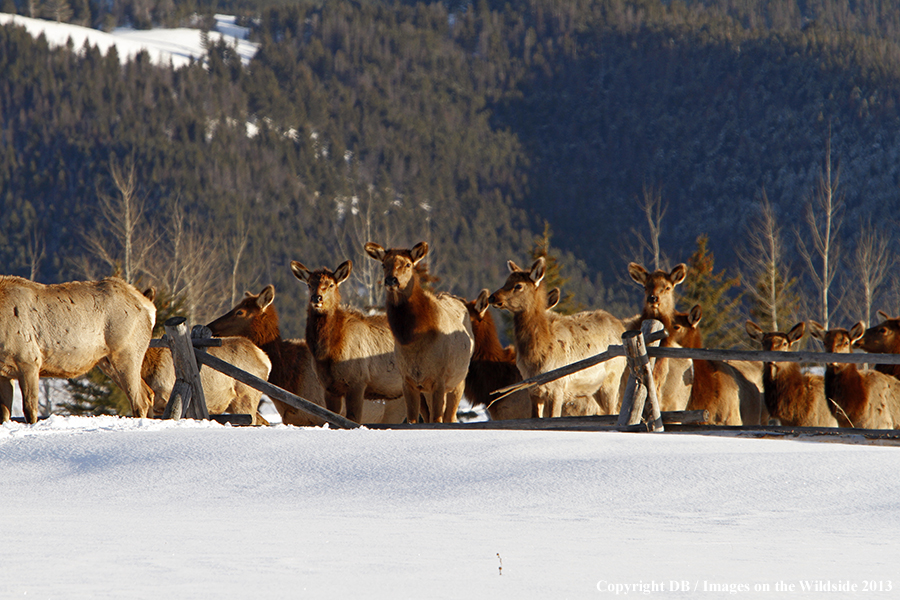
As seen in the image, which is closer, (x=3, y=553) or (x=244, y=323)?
(x=3, y=553)

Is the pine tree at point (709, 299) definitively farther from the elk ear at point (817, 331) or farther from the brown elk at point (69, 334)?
the brown elk at point (69, 334)

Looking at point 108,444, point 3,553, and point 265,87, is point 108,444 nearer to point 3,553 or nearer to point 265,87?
point 3,553

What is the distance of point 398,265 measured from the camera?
38.3ft

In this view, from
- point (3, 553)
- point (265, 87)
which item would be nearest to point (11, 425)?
point (3, 553)

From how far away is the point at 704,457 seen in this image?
25.2ft

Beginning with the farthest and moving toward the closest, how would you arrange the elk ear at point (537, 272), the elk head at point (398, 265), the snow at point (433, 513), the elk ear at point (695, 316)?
the elk ear at point (695, 316) → the elk ear at point (537, 272) → the elk head at point (398, 265) → the snow at point (433, 513)

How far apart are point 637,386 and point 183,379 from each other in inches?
167

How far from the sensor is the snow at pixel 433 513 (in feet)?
16.0

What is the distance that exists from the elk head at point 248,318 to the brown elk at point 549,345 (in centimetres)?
379

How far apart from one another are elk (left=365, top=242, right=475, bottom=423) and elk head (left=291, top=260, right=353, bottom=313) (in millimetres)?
628

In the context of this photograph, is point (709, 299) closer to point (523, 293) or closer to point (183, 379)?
point (523, 293)

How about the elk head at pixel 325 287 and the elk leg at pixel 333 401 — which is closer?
the elk head at pixel 325 287

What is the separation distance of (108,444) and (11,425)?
1457 mm

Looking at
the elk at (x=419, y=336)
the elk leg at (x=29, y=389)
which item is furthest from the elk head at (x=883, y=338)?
the elk leg at (x=29, y=389)
